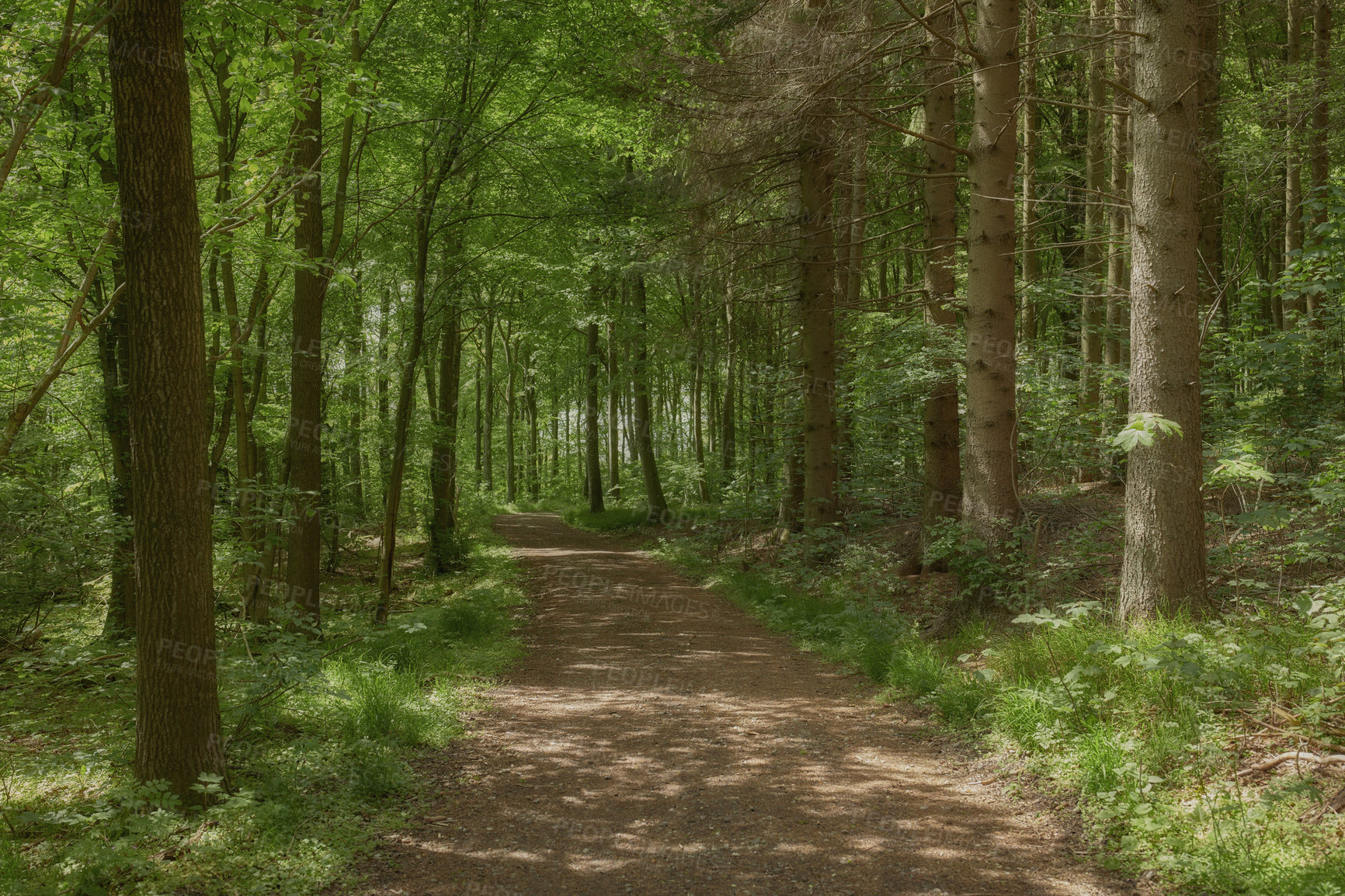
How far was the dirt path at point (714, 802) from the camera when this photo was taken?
418 cm

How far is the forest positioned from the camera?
4.52m

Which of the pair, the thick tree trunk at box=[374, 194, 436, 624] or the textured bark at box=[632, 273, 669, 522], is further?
the textured bark at box=[632, 273, 669, 522]

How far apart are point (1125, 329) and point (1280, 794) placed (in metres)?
9.81

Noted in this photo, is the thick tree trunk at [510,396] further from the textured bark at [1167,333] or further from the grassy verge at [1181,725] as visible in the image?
the grassy verge at [1181,725]

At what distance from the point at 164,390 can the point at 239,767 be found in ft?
8.39

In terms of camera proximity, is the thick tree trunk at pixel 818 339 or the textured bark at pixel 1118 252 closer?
the textured bark at pixel 1118 252

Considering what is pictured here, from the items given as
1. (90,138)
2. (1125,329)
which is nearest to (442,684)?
(90,138)

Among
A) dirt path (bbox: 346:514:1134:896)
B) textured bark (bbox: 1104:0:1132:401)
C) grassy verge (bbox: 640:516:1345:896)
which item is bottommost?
dirt path (bbox: 346:514:1134:896)

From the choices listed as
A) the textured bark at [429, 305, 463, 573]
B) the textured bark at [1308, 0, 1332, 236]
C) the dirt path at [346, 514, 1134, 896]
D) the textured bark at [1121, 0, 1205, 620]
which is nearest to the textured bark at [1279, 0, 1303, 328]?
the textured bark at [1308, 0, 1332, 236]

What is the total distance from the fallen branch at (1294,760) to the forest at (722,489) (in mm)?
42

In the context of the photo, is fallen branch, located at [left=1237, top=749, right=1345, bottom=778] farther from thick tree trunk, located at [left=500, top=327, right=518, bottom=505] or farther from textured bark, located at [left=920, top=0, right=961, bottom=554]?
thick tree trunk, located at [left=500, top=327, right=518, bottom=505]

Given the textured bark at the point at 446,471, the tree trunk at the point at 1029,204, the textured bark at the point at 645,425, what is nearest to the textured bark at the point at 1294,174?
the tree trunk at the point at 1029,204

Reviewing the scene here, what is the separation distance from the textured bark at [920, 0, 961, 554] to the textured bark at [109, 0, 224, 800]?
807 centimetres

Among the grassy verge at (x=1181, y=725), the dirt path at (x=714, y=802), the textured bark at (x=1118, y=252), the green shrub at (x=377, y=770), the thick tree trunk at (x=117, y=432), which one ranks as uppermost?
the textured bark at (x=1118, y=252)
